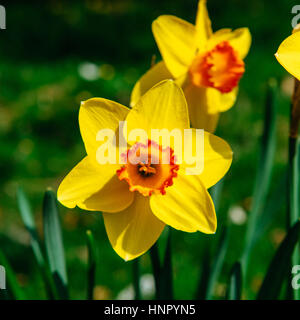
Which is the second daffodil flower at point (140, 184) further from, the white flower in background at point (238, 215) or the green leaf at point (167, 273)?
the white flower in background at point (238, 215)

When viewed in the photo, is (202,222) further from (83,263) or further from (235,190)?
(235,190)

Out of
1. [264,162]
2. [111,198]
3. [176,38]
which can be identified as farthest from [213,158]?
[264,162]

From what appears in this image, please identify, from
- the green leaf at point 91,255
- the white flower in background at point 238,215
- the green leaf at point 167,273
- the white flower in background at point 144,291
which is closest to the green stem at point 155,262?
the green leaf at point 167,273

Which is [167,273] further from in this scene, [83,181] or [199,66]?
[199,66]

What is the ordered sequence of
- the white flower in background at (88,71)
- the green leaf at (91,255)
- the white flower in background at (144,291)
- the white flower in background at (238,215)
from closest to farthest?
the green leaf at (91,255) < the white flower in background at (144,291) < the white flower in background at (238,215) < the white flower in background at (88,71)

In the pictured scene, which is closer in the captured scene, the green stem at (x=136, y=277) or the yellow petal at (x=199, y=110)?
the yellow petal at (x=199, y=110)

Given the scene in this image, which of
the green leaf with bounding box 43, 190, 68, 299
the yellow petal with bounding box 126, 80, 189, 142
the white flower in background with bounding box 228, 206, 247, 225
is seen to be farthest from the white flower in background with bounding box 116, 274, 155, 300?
the yellow petal with bounding box 126, 80, 189, 142

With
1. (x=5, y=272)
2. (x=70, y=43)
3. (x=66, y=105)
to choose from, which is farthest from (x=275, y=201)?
(x=70, y=43)

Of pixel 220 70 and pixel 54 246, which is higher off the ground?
pixel 220 70
